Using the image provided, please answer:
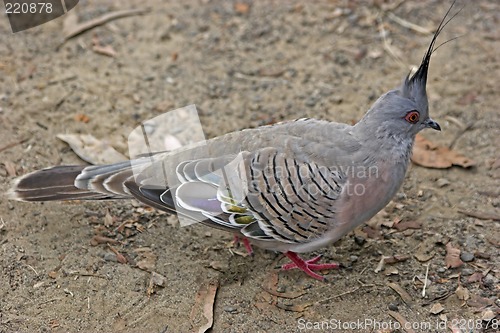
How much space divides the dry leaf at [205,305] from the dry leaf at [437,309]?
155 cm

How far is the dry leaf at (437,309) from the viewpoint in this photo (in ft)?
15.5

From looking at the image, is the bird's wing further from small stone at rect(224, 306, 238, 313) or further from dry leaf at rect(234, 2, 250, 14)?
dry leaf at rect(234, 2, 250, 14)

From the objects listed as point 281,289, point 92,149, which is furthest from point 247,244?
point 92,149

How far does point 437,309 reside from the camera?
4.74 m

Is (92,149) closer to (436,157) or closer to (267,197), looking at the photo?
(267,197)

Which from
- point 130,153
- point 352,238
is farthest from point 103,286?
point 352,238

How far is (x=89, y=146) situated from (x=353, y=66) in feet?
9.41

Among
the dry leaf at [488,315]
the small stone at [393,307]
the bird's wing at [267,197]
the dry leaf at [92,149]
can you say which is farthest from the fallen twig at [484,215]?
the dry leaf at [92,149]

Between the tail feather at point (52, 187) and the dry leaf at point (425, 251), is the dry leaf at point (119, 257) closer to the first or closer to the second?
the tail feather at point (52, 187)

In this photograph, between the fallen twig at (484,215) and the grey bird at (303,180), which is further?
the fallen twig at (484,215)

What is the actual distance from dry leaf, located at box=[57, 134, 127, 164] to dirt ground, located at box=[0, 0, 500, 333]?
8 cm

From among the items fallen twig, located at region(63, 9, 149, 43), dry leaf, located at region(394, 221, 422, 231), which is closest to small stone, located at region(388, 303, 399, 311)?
dry leaf, located at region(394, 221, 422, 231)

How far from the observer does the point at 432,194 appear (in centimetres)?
574

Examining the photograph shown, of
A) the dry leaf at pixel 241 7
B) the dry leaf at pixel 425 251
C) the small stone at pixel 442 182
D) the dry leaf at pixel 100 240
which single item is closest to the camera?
the dry leaf at pixel 425 251
